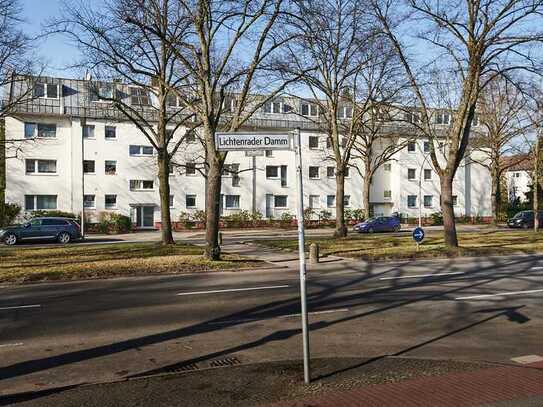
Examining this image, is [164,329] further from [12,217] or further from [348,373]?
[12,217]

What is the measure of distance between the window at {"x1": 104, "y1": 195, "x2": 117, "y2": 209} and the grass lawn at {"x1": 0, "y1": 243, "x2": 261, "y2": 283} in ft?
76.8

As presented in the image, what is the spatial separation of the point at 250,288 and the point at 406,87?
16925 mm

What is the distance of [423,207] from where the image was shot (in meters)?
59.8

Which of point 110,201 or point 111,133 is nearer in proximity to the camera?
point 110,201

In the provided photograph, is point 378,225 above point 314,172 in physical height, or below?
below

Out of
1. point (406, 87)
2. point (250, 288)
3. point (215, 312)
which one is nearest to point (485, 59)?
point (406, 87)

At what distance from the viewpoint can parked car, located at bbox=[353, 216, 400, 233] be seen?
136 ft

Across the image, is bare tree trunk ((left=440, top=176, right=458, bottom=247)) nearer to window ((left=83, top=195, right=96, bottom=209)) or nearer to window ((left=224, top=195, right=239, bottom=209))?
window ((left=224, top=195, right=239, bottom=209))

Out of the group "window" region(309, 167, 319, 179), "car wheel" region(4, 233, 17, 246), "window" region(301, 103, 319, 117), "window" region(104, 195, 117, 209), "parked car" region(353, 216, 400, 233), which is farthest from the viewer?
"window" region(309, 167, 319, 179)

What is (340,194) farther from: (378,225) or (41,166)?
(41,166)

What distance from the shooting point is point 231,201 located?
51000 mm

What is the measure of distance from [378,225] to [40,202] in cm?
2676

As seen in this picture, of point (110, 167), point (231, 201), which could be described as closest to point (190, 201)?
point (231, 201)

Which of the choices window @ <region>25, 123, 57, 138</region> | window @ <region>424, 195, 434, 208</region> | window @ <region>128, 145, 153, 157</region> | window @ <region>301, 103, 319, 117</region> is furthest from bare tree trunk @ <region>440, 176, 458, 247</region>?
window @ <region>424, 195, 434, 208</region>
